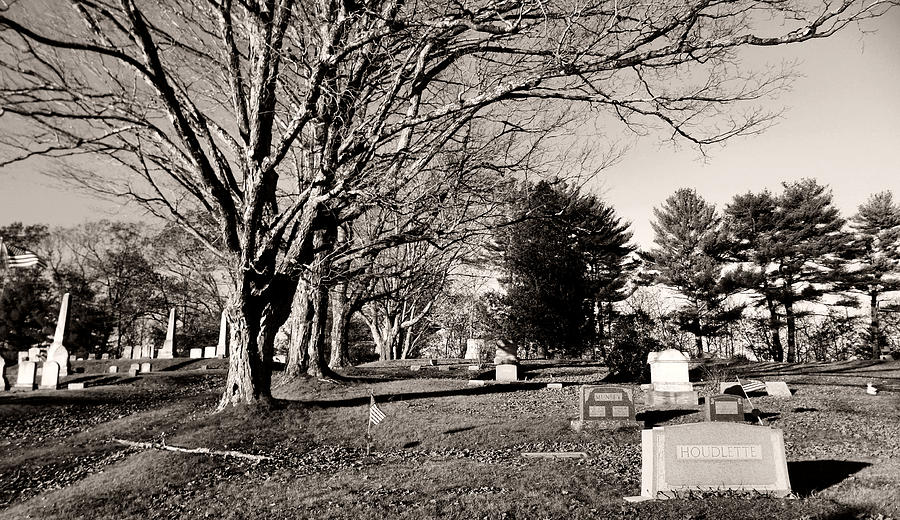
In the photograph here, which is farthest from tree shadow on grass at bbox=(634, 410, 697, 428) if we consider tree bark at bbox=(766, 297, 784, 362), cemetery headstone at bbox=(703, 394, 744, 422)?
tree bark at bbox=(766, 297, 784, 362)

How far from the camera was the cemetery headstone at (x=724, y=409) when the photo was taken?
10.4 meters

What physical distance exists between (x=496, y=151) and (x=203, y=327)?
3948cm

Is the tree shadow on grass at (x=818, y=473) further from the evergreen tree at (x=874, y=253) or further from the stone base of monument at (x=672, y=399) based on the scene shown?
the evergreen tree at (x=874, y=253)

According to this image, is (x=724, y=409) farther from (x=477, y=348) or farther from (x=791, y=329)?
(x=791, y=329)

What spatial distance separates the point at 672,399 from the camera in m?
12.8

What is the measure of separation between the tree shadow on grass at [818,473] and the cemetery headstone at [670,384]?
17.6 feet

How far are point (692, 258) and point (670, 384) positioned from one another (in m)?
25.8

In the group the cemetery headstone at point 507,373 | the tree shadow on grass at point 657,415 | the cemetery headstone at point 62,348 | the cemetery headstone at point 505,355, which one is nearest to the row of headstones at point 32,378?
the cemetery headstone at point 62,348

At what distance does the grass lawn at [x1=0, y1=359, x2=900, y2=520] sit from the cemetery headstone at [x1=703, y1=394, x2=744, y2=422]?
2.77 ft

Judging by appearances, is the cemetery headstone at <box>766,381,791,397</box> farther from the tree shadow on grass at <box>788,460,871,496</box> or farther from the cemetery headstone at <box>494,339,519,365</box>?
the cemetery headstone at <box>494,339,519,365</box>

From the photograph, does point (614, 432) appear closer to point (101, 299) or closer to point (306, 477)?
point (306, 477)

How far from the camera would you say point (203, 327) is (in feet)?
150

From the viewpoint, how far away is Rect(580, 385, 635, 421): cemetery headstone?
10.5m

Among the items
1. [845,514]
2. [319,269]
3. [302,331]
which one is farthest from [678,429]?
[302,331]
